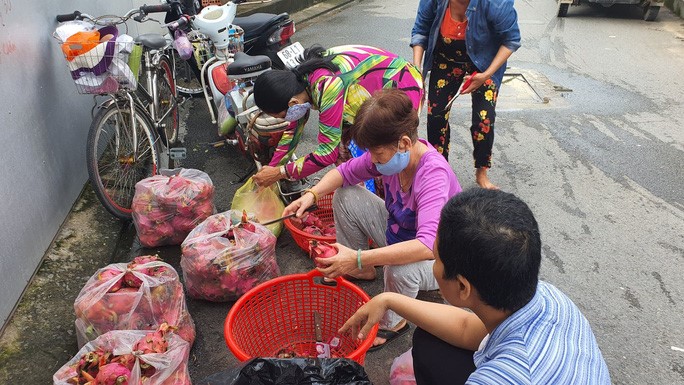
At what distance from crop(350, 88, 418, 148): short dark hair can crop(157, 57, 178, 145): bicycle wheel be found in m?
2.55

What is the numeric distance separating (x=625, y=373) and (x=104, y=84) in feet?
10.3

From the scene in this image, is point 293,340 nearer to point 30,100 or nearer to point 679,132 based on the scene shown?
point 30,100

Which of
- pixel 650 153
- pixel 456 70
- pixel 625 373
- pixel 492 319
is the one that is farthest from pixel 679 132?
pixel 492 319

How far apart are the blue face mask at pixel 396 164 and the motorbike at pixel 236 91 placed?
120 centimetres

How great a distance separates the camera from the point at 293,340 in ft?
8.39

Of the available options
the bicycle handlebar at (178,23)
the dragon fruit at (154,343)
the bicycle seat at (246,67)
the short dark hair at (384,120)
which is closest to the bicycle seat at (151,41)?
the bicycle seat at (246,67)

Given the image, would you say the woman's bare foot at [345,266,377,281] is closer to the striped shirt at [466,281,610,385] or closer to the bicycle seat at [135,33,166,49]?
the striped shirt at [466,281,610,385]

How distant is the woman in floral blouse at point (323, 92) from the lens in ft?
9.21

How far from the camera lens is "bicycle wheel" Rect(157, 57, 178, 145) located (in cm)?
432

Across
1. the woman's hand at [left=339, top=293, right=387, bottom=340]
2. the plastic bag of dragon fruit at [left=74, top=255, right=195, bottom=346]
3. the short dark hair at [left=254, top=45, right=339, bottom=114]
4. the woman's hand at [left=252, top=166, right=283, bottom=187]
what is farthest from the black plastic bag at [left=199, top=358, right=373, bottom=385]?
the short dark hair at [left=254, top=45, right=339, bottom=114]

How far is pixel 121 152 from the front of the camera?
138 inches

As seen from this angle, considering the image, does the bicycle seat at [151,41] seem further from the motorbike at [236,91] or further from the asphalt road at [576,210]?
the asphalt road at [576,210]

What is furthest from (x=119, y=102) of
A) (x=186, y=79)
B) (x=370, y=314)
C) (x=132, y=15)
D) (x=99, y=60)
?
(x=186, y=79)

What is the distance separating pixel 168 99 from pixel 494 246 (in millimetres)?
3882
